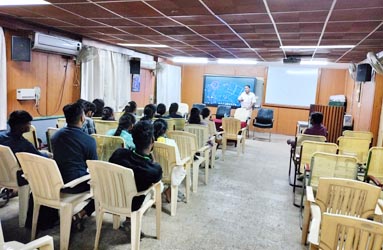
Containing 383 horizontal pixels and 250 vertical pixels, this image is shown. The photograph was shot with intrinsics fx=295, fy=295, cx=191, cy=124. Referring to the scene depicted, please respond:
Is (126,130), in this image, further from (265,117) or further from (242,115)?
(265,117)

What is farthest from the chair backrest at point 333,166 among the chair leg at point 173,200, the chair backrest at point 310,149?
the chair leg at point 173,200

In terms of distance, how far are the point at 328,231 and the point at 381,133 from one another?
5.12m

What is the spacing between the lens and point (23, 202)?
2883mm

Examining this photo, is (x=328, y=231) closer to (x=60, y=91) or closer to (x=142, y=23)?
(x=142, y=23)

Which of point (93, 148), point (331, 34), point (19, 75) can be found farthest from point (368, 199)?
point (19, 75)

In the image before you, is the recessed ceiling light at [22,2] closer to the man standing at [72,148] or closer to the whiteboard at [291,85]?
the man standing at [72,148]

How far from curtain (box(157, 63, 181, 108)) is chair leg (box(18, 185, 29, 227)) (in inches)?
254

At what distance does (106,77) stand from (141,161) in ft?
15.1

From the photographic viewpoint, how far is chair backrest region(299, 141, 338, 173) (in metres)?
3.66

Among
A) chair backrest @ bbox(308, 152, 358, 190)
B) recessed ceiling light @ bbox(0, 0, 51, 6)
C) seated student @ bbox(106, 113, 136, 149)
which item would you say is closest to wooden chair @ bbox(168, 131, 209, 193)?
seated student @ bbox(106, 113, 136, 149)

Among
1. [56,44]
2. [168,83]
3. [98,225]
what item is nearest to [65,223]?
[98,225]

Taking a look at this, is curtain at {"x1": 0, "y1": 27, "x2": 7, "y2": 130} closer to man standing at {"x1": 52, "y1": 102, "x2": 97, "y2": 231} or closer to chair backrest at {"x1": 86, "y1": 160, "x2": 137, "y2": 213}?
man standing at {"x1": 52, "y1": 102, "x2": 97, "y2": 231}

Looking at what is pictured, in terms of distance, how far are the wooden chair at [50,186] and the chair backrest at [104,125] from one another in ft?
5.74

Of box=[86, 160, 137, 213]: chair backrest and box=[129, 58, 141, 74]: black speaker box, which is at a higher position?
box=[129, 58, 141, 74]: black speaker box
